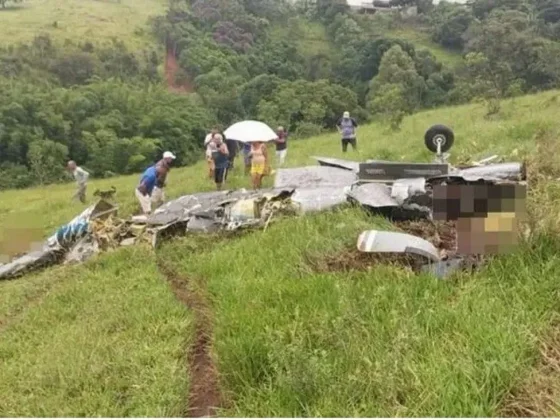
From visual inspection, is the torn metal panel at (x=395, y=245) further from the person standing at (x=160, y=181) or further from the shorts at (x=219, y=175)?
the shorts at (x=219, y=175)

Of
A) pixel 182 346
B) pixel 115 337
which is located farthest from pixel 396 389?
pixel 115 337

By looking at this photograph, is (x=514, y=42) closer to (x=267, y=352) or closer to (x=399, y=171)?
(x=399, y=171)

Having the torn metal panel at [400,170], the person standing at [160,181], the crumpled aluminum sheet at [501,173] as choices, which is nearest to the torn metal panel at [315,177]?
the torn metal panel at [400,170]

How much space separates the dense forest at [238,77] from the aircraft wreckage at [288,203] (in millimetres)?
11076

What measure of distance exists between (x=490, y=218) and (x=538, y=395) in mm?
1934

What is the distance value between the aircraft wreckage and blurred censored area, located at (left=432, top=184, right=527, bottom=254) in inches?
39.2

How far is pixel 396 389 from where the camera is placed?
3359mm

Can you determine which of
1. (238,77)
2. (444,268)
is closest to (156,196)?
(444,268)

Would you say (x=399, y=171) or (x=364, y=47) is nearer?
(x=399, y=171)

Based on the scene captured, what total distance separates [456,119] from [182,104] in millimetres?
34918

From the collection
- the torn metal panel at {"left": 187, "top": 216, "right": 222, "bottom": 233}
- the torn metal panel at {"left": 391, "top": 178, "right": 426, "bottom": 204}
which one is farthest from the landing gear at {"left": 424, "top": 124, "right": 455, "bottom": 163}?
the torn metal panel at {"left": 187, "top": 216, "right": 222, "bottom": 233}

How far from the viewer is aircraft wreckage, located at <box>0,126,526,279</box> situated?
7.45 metres

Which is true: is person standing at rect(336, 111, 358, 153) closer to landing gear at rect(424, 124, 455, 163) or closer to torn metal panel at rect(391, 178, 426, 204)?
landing gear at rect(424, 124, 455, 163)

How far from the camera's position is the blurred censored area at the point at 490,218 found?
15.4 feet
